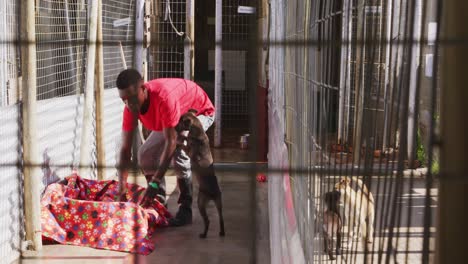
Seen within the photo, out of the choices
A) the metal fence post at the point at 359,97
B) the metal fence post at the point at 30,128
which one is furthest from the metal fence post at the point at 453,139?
the metal fence post at the point at 30,128

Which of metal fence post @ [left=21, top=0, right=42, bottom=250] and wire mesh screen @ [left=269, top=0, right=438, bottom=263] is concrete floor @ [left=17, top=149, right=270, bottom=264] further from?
wire mesh screen @ [left=269, top=0, right=438, bottom=263]

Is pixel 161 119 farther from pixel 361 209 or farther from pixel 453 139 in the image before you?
pixel 453 139

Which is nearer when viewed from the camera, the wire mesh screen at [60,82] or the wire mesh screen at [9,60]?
the wire mesh screen at [9,60]

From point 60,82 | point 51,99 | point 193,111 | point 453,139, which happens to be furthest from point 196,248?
point 453,139

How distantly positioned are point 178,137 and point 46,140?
85cm

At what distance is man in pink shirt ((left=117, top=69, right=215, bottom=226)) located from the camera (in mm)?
3864

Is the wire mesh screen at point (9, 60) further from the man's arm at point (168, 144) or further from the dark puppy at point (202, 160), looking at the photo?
the dark puppy at point (202, 160)

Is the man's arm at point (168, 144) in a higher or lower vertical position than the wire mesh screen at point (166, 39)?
lower

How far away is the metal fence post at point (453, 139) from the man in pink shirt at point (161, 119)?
258cm

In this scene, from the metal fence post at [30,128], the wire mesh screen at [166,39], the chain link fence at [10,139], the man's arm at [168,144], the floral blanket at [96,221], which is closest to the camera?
the metal fence post at [30,128]

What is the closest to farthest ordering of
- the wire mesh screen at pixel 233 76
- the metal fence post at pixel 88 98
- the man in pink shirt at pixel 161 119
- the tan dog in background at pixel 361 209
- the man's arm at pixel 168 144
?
the tan dog in background at pixel 361 209 → the man in pink shirt at pixel 161 119 → the man's arm at pixel 168 144 → the metal fence post at pixel 88 98 → the wire mesh screen at pixel 233 76

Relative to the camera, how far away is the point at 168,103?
4.08 meters

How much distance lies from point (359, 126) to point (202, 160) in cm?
285

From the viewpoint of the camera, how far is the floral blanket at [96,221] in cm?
421
